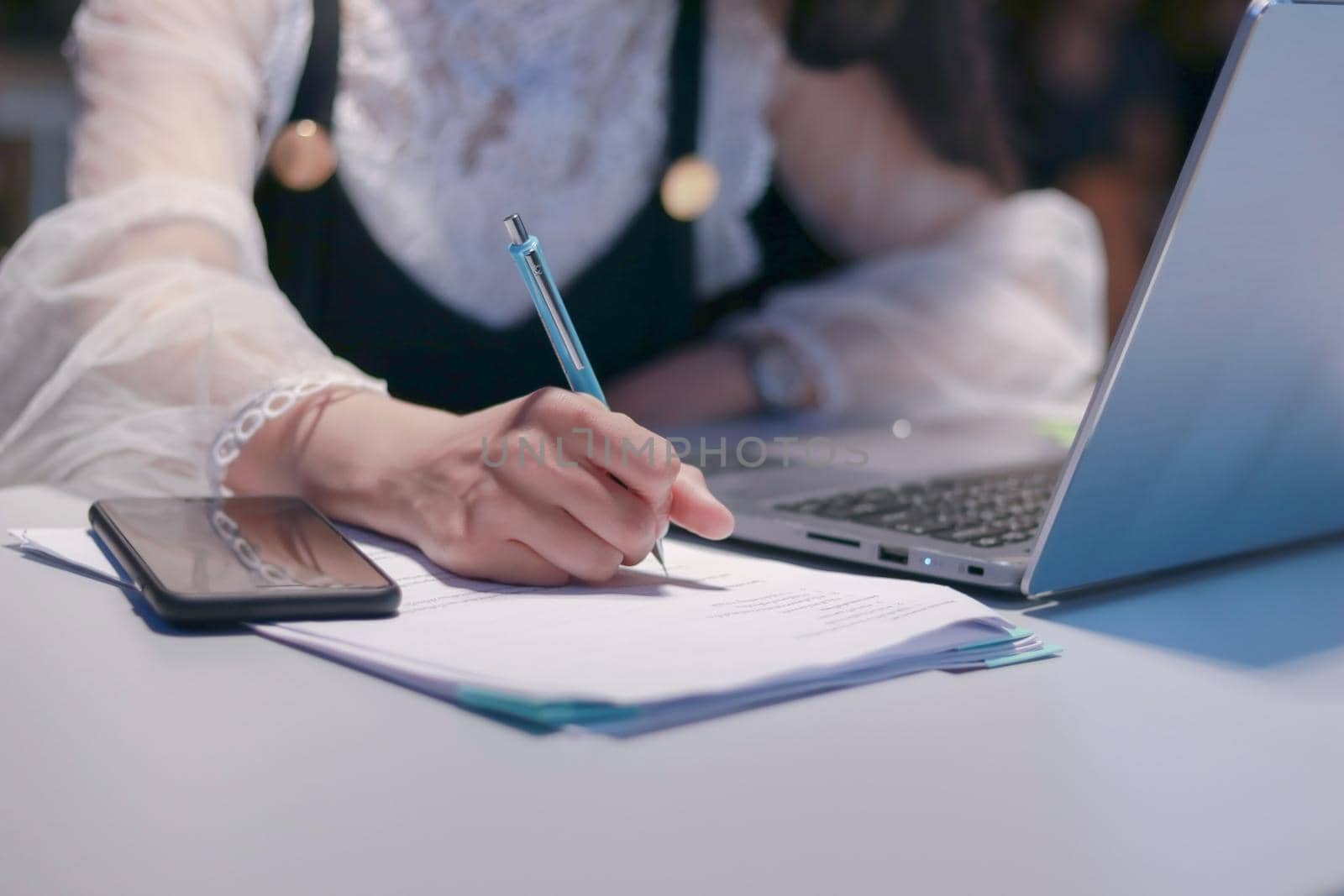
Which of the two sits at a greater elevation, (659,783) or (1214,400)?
(1214,400)

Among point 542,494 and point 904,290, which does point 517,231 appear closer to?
point 542,494

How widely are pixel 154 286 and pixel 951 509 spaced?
0.49m

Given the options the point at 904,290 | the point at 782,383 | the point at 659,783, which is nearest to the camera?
the point at 659,783

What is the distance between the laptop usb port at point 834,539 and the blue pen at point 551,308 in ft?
0.26

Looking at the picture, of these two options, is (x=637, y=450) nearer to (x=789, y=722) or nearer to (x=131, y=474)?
(x=789, y=722)

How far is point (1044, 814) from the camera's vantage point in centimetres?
30

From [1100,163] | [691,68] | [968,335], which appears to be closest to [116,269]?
[691,68]

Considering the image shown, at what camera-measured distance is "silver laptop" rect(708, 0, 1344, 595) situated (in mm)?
392

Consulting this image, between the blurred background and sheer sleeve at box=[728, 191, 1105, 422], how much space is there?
0.18 meters

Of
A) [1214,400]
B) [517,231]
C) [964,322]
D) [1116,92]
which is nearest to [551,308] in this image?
[517,231]

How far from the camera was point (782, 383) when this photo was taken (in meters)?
1.19

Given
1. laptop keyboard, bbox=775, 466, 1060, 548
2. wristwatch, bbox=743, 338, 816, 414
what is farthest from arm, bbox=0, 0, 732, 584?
wristwatch, bbox=743, 338, 816, 414

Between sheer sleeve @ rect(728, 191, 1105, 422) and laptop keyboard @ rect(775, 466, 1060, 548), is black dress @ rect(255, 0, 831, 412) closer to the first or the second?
sheer sleeve @ rect(728, 191, 1105, 422)

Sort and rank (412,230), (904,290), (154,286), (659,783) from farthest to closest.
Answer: (904,290)
(412,230)
(154,286)
(659,783)
